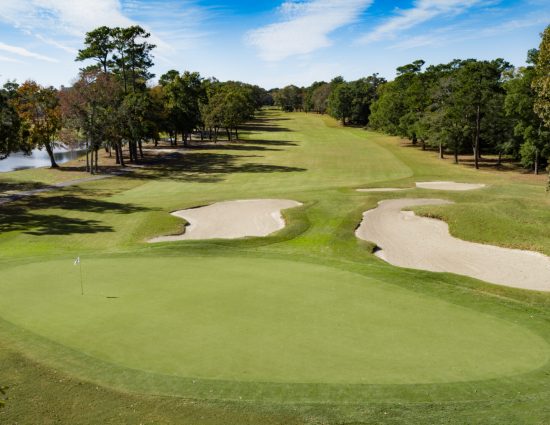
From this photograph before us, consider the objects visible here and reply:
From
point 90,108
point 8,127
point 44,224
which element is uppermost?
point 90,108

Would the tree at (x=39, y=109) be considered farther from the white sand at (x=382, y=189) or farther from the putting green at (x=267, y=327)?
the putting green at (x=267, y=327)

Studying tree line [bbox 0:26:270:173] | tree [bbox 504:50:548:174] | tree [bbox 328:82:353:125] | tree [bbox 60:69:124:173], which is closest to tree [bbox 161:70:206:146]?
tree line [bbox 0:26:270:173]

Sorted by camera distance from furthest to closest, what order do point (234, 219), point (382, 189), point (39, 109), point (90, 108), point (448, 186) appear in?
point (39, 109), point (90, 108), point (448, 186), point (382, 189), point (234, 219)

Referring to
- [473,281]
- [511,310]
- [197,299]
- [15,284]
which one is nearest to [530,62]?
[473,281]

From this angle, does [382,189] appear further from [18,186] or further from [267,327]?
[18,186]

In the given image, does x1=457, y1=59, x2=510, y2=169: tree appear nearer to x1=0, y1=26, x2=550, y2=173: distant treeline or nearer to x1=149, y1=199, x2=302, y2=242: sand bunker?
x1=0, y1=26, x2=550, y2=173: distant treeline

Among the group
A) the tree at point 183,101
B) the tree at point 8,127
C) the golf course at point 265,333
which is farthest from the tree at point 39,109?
the golf course at point 265,333

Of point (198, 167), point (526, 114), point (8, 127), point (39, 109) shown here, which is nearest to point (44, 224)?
point (8, 127)
